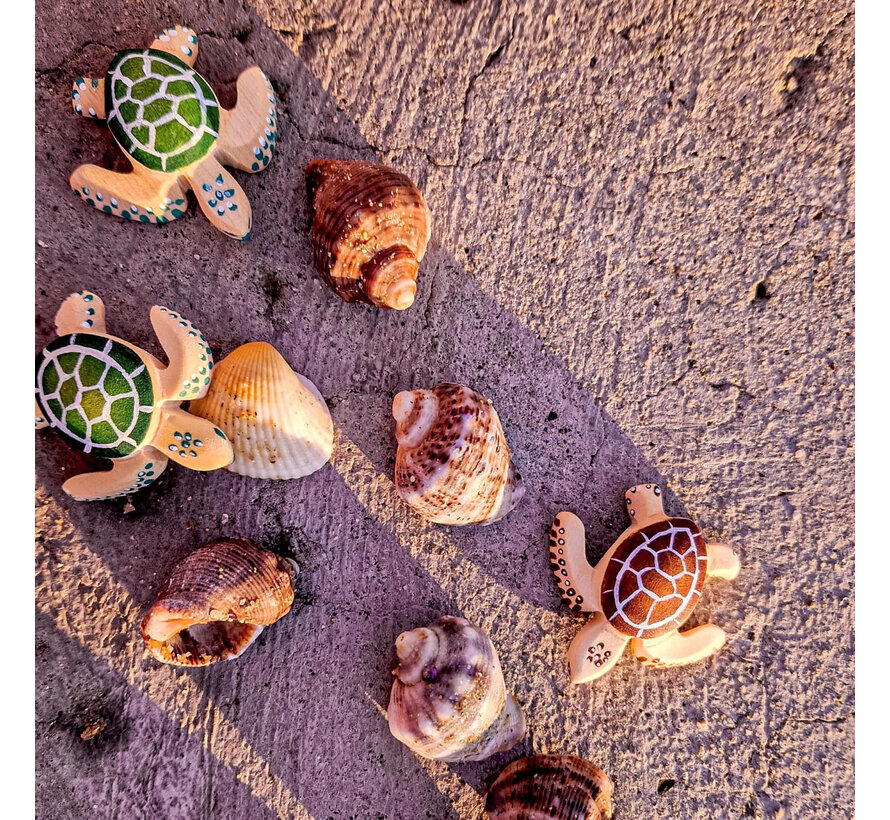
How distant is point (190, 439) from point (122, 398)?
0.21 metres

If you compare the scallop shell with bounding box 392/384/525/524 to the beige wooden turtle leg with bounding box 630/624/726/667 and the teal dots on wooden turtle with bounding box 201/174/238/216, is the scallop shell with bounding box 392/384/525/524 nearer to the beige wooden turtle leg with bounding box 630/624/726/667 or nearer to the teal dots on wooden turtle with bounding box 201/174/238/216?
the beige wooden turtle leg with bounding box 630/624/726/667

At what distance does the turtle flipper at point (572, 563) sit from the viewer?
6.31 feet

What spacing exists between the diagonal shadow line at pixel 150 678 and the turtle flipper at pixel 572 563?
113 centimetres

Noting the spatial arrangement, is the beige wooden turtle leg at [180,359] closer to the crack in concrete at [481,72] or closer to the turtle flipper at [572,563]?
the crack in concrete at [481,72]

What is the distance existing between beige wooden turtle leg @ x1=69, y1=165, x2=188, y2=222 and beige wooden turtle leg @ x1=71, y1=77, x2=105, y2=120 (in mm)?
173

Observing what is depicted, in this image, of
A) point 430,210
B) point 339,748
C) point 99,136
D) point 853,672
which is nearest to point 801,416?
point 853,672

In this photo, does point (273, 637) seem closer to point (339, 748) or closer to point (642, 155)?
point (339, 748)

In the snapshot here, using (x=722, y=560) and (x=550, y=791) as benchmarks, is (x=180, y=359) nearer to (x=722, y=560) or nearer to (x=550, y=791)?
(x=550, y=791)

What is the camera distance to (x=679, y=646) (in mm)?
1939

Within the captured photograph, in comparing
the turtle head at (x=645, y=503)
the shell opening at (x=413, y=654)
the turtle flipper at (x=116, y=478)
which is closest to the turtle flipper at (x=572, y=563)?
→ the turtle head at (x=645, y=503)

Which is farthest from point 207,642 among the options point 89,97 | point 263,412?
point 89,97

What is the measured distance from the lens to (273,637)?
1.93 m

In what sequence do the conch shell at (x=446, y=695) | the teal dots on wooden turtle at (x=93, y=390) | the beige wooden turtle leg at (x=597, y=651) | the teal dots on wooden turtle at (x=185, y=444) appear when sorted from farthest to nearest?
the beige wooden turtle leg at (x=597, y=651) → the conch shell at (x=446, y=695) → the teal dots on wooden turtle at (x=185, y=444) → the teal dots on wooden turtle at (x=93, y=390)

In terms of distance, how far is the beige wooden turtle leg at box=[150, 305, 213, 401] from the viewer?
168 cm
